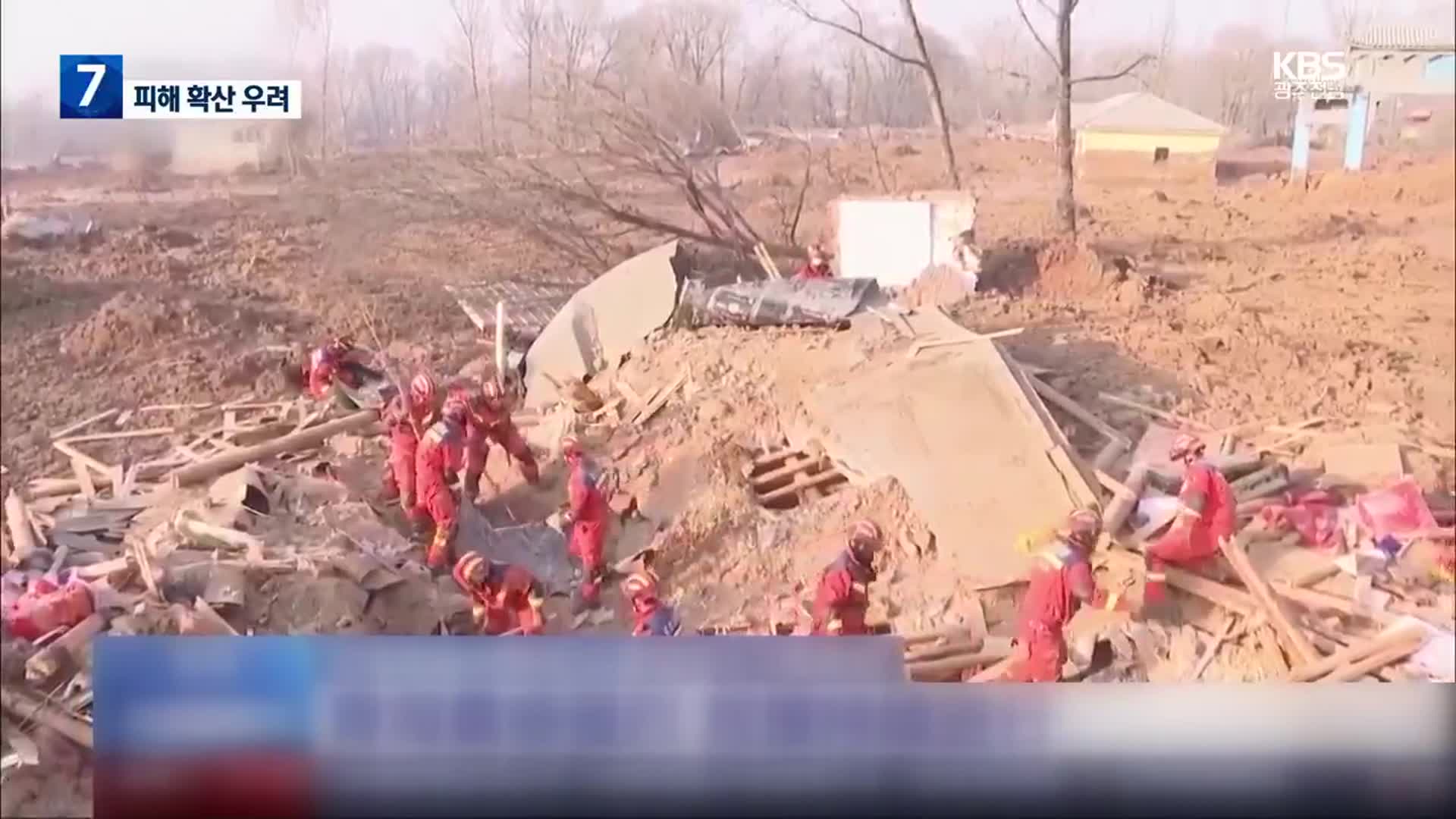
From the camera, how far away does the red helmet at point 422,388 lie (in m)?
1.68

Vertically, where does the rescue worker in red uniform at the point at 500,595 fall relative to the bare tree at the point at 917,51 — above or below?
below

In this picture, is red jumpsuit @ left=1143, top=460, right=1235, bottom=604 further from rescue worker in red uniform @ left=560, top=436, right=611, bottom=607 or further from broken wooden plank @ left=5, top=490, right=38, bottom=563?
broken wooden plank @ left=5, top=490, right=38, bottom=563

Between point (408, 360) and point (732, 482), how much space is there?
0.47m

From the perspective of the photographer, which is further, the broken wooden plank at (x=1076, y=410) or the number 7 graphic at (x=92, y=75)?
the broken wooden plank at (x=1076, y=410)

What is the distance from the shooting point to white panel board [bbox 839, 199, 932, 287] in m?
1.67

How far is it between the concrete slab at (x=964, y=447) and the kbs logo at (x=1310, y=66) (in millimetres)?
524

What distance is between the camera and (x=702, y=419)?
1687 millimetres

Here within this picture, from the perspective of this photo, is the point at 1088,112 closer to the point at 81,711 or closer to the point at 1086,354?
the point at 1086,354

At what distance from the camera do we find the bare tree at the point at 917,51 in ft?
5.29

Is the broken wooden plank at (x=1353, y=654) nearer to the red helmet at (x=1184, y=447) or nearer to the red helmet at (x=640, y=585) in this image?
the red helmet at (x=1184, y=447)

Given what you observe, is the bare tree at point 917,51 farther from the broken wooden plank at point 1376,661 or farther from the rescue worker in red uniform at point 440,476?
the broken wooden plank at point 1376,661

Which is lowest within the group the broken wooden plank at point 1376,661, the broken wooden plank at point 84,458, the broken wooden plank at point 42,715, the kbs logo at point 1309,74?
the broken wooden plank at point 42,715

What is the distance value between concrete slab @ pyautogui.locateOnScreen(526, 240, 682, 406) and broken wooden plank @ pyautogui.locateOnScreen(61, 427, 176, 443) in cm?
49

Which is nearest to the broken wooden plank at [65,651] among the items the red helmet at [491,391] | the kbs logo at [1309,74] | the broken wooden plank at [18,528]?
the broken wooden plank at [18,528]
